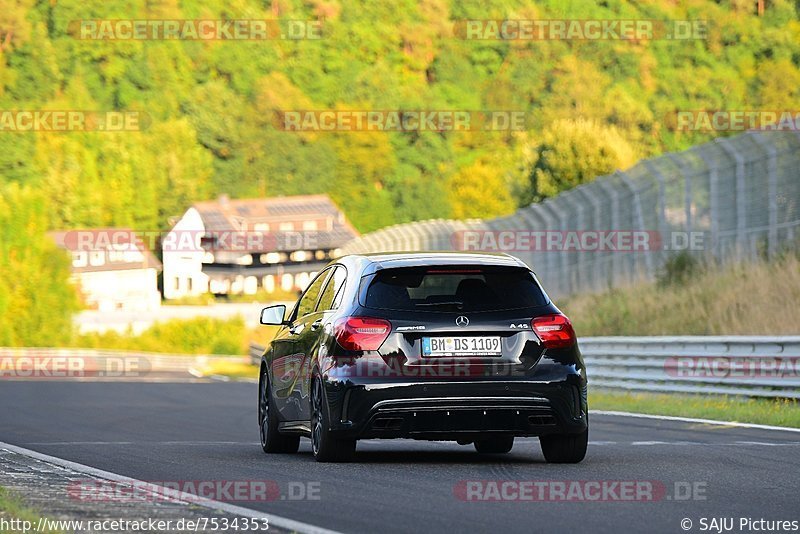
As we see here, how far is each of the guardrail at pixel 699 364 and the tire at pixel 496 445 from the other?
6.54 meters

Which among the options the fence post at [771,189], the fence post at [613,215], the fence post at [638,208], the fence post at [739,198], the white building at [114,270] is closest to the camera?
the fence post at [771,189]

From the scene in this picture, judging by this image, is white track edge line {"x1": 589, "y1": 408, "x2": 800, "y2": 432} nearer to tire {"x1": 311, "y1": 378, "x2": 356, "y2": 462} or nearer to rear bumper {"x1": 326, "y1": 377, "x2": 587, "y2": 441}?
rear bumper {"x1": 326, "y1": 377, "x2": 587, "y2": 441}

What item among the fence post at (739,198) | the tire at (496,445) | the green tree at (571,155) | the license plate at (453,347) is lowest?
the tire at (496,445)

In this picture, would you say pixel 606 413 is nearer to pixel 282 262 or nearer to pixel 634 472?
pixel 634 472

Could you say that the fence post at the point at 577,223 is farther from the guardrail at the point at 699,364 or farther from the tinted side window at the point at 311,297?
the tinted side window at the point at 311,297

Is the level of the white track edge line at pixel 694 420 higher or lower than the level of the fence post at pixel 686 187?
lower

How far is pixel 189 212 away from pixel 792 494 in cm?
13866

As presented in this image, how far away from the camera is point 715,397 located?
21.5 meters

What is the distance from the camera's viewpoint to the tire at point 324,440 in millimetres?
11664

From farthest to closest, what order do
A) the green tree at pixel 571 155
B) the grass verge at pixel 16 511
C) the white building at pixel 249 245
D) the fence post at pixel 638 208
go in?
the white building at pixel 249 245
the green tree at pixel 571 155
the fence post at pixel 638 208
the grass verge at pixel 16 511

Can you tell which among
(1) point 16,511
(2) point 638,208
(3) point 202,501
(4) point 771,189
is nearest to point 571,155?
(2) point 638,208

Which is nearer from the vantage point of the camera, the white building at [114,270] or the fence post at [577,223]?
the fence post at [577,223]

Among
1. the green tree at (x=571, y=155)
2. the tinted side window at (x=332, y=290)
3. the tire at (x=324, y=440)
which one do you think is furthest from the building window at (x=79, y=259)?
the tire at (x=324, y=440)

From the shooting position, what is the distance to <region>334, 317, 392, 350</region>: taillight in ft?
37.5
